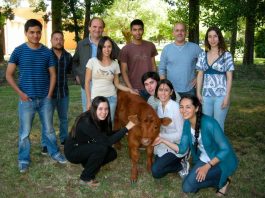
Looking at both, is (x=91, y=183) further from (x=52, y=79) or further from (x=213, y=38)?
(x=213, y=38)

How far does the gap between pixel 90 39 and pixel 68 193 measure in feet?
7.88

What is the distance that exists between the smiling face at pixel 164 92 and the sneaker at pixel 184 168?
0.89 metres

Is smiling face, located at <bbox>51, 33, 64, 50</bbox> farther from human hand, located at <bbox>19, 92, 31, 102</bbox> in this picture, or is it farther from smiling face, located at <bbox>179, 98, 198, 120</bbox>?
smiling face, located at <bbox>179, 98, 198, 120</bbox>

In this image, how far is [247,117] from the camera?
8.26 metres

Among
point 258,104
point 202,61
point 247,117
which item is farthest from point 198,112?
point 258,104

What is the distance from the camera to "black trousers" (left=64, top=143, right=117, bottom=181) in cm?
465

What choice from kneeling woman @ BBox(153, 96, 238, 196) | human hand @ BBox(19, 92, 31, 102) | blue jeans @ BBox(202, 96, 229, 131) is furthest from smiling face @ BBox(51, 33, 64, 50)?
blue jeans @ BBox(202, 96, 229, 131)

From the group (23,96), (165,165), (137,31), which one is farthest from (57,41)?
(165,165)

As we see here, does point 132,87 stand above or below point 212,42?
below

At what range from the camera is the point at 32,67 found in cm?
483

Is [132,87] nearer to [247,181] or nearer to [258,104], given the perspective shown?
[247,181]

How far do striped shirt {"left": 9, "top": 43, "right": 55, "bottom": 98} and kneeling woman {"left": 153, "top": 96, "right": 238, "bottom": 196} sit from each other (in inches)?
76.5

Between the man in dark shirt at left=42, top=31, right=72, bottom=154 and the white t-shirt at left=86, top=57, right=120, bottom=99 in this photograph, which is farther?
the man in dark shirt at left=42, top=31, right=72, bottom=154

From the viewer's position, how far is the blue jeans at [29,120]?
491 cm
